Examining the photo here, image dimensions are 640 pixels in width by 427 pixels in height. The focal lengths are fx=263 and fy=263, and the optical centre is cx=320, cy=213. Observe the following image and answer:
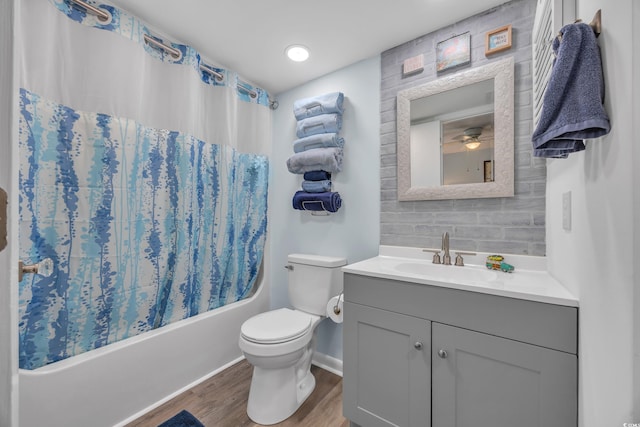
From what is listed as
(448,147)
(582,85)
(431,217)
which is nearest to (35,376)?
(431,217)

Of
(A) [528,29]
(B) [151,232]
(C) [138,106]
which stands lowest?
(B) [151,232]

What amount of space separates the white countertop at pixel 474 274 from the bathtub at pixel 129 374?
115 cm

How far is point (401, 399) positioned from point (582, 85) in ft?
4.29

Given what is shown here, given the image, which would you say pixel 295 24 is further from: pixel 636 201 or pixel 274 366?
pixel 274 366

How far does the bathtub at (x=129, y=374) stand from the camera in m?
1.15

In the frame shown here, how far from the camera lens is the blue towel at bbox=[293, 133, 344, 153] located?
6.09 feet

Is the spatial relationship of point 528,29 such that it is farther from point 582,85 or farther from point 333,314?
point 333,314

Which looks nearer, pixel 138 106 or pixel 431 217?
pixel 138 106

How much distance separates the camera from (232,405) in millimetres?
1563

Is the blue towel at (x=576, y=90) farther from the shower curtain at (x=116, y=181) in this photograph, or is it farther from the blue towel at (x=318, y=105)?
the shower curtain at (x=116, y=181)

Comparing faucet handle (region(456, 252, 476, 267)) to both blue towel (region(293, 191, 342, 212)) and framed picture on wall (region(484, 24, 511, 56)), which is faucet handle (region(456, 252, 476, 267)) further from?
framed picture on wall (region(484, 24, 511, 56))

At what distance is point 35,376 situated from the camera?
3.69 ft

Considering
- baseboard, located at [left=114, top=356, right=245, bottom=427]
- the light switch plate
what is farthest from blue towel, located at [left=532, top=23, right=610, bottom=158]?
baseboard, located at [left=114, top=356, right=245, bottom=427]

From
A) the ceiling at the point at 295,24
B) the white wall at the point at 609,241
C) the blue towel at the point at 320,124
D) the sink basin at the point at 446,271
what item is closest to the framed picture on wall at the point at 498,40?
the ceiling at the point at 295,24
